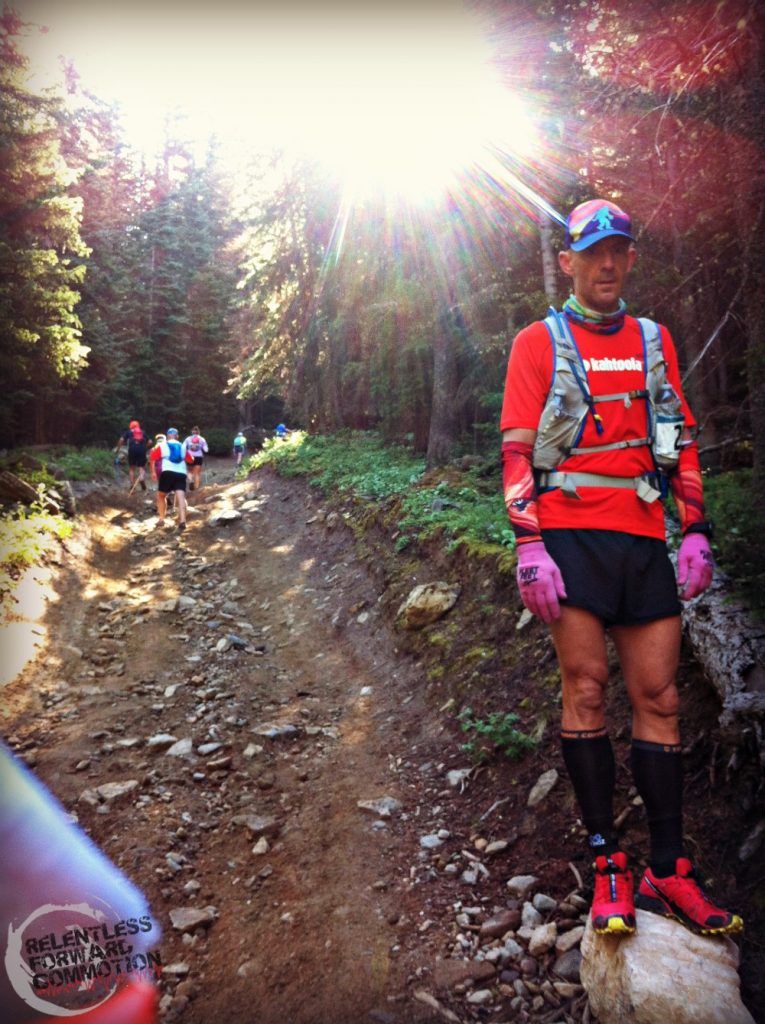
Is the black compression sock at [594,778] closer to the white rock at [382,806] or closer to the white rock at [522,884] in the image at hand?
the white rock at [522,884]

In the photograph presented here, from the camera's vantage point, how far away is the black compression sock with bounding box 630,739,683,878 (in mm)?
2521

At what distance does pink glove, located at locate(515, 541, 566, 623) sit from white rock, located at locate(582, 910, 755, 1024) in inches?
48.0

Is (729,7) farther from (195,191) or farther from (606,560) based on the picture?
(195,191)

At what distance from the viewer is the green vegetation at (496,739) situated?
14.1 ft

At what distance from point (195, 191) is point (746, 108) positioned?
45.2m

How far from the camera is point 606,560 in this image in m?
2.60

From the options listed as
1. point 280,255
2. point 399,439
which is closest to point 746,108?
point 399,439

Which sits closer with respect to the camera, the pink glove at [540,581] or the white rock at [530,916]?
the pink glove at [540,581]

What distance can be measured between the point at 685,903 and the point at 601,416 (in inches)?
76.3

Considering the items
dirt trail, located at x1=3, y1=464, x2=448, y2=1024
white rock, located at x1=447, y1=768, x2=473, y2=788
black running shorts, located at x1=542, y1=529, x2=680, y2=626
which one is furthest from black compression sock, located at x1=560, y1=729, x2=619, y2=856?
white rock, located at x1=447, y1=768, x2=473, y2=788

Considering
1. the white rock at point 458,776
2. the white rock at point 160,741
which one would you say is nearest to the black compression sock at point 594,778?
the white rock at point 458,776

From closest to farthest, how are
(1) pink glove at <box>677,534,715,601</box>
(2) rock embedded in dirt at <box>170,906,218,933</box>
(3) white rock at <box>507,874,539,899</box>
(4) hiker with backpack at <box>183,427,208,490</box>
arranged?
1. (1) pink glove at <box>677,534,715,601</box>
2. (3) white rock at <box>507,874,539,899</box>
3. (2) rock embedded in dirt at <box>170,906,218,933</box>
4. (4) hiker with backpack at <box>183,427,208,490</box>

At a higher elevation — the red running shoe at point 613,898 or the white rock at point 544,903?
the red running shoe at point 613,898

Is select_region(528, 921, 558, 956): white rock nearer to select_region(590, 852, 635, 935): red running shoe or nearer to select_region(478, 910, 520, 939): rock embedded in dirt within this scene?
select_region(478, 910, 520, 939): rock embedded in dirt
